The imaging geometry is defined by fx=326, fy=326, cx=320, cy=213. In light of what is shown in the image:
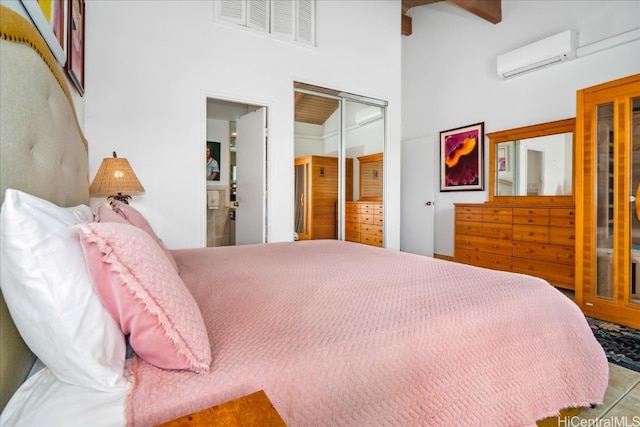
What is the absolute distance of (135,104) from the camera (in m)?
2.86

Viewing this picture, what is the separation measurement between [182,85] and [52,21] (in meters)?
1.64

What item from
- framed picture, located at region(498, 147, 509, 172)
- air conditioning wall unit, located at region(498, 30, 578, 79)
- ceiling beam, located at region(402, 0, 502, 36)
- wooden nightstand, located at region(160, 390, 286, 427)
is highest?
ceiling beam, located at region(402, 0, 502, 36)

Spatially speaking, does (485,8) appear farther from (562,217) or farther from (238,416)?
(238,416)

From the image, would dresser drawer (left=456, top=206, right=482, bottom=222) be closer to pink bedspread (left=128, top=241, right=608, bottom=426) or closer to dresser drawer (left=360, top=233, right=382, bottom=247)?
dresser drawer (left=360, top=233, right=382, bottom=247)

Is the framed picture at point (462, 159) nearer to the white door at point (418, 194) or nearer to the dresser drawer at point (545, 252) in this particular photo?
the white door at point (418, 194)

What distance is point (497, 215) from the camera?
3.97m

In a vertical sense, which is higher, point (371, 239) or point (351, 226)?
point (351, 226)

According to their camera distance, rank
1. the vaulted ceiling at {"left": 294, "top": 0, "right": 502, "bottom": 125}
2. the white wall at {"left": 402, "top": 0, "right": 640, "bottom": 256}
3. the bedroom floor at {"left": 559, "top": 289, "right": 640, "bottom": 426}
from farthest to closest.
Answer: the vaulted ceiling at {"left": 294, "top": 0, "right": 502, "bottom": 125}, the white wall at {"left": 402, "top": 0, "right": 640, "bottom": 256}, the bedroom floor at {"left": 559, "top": 289, "right": 640, "bottom": 426}

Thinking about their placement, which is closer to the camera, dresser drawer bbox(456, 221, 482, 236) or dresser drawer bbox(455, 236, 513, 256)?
dresser drawer bbox(455, 236, 513, 256)

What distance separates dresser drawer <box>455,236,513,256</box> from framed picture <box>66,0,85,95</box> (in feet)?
14.3

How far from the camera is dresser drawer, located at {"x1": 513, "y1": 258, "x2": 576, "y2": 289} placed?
336 centimetres

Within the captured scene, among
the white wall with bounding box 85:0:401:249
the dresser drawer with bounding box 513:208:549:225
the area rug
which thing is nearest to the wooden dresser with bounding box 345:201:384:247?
the white wall with bounding box 85:0:401:249

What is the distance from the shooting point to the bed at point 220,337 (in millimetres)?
634

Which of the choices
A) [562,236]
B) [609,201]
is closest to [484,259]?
[562,236]
